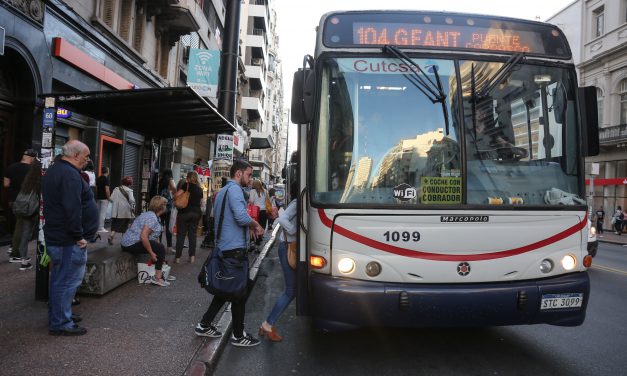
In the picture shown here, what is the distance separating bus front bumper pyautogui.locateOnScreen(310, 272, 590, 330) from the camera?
3861mm

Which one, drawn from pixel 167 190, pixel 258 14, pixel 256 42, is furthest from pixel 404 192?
pixel 258 14

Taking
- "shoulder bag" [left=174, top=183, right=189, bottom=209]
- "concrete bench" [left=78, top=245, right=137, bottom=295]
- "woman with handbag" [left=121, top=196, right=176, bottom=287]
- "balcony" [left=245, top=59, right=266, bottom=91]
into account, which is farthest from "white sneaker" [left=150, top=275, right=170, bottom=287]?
"balcony" [left=245, top=59, right=266, bottom=91]

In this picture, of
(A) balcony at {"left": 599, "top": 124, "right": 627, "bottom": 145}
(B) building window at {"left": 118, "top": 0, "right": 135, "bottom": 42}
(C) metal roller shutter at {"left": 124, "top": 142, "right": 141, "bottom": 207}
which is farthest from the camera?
(A) balcony at {"left": 599, "top": 124, "right": 627, "bottom": 145}

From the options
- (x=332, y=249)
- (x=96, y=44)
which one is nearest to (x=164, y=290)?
(x=332, y=249)

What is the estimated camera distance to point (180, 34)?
19312mm

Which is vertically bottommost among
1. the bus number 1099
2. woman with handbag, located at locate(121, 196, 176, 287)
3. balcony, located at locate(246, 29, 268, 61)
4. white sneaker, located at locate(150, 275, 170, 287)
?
white sneaker, located at locate(150, 275, 170, 287)

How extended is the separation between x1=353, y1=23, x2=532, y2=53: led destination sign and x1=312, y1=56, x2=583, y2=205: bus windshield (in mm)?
185

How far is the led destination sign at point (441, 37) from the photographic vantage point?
4375 mm

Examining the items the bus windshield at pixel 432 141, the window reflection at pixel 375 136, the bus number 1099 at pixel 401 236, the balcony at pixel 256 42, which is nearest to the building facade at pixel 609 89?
the balcony at pixel 256 42

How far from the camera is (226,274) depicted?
446 cm

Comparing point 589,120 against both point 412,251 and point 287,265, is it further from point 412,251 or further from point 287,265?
point 287,265

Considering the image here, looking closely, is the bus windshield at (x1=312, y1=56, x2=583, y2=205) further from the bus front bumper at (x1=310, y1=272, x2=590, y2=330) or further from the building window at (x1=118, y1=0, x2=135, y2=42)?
the building window at (x1=118, y1=0, x2=135, y2=42)

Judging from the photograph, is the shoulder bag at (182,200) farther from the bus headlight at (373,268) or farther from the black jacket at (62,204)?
the bus headlight at (373,268)

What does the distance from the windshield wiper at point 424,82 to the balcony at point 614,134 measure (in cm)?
3090
